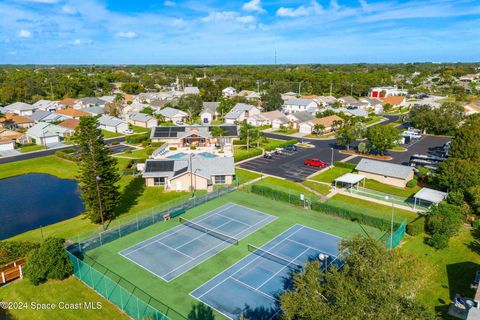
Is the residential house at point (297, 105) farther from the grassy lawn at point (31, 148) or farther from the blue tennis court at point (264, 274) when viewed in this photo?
the blue tennis court at point (264, 274)


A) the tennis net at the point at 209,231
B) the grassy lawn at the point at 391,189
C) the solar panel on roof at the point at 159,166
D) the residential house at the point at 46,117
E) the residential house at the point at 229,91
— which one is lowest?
the tennis net at the point at 209,231

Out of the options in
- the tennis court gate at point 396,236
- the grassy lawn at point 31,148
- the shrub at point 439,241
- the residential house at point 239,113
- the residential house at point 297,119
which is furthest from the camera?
the residential house at point 239,113

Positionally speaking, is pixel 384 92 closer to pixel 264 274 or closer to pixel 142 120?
pixel 142 120

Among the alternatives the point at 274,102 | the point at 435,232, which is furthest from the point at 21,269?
the point at 274,102

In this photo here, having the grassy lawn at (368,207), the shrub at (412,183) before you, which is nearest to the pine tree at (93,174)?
the grassy lawn at (368,207)

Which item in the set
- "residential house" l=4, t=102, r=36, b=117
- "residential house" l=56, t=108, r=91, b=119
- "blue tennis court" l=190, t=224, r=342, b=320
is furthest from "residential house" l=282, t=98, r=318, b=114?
"residential house" l=4, t=102, r=36, b=117

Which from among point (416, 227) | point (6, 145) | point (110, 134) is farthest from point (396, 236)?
point (6, 145)

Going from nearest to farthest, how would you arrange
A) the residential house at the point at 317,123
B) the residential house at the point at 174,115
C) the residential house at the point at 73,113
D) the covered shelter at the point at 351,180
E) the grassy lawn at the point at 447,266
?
the grassy lawn at the point at 447,266 < the covered shelter at the point at 351,180 < the residential house at the point at 317,123 < the residential house at the point at 174,115 < the residential house at the point at 73,113

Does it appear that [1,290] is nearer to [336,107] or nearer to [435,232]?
[435,232]
